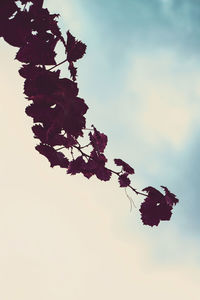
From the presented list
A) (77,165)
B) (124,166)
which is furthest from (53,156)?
(124,166)

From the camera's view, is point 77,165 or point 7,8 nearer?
point 7,8

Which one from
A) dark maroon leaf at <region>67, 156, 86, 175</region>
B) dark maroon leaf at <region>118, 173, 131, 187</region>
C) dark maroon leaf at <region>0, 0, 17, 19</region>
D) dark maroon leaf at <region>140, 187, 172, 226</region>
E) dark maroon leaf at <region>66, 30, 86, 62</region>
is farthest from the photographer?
dark maroon leaf at <region>118, 173, 131, 187</region>

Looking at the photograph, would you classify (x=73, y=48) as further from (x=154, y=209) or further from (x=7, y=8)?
(x=154, y=209)

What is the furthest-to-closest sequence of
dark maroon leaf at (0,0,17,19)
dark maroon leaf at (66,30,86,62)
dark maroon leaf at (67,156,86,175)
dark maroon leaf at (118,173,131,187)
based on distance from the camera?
dark maroon leaf at (118,173,131,187)
dark maroon leaf at (67,156,86,175)
dark maroon leaf at (66,30,86,62)
dark maroon leaf at (0,0,17,19)

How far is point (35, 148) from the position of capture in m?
2.16

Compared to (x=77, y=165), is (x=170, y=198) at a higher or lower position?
higher

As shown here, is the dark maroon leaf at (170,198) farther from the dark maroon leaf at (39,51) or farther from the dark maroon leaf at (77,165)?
the dark maroon leaf at (39,51)

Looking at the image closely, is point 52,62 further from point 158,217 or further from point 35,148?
point 158,217

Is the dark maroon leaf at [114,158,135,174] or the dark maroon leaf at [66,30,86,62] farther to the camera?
the dark maroon leaf at [114,158,135,174]

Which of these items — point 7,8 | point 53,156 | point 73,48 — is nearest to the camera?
point 7,8

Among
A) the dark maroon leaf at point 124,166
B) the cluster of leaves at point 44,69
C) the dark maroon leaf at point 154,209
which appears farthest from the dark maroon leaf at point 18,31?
the dark maroon leaf at point 154,209

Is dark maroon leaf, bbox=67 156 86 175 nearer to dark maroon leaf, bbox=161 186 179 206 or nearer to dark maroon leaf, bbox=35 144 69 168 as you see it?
dark maroon leaf, bbox=35 144 69 168

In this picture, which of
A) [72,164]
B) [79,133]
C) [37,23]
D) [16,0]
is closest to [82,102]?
[79,133]

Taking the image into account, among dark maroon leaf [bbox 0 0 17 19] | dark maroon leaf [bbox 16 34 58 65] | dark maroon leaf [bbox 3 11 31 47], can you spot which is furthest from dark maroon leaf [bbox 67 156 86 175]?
dark maroon leaf [bbox 0 0 17 19]
